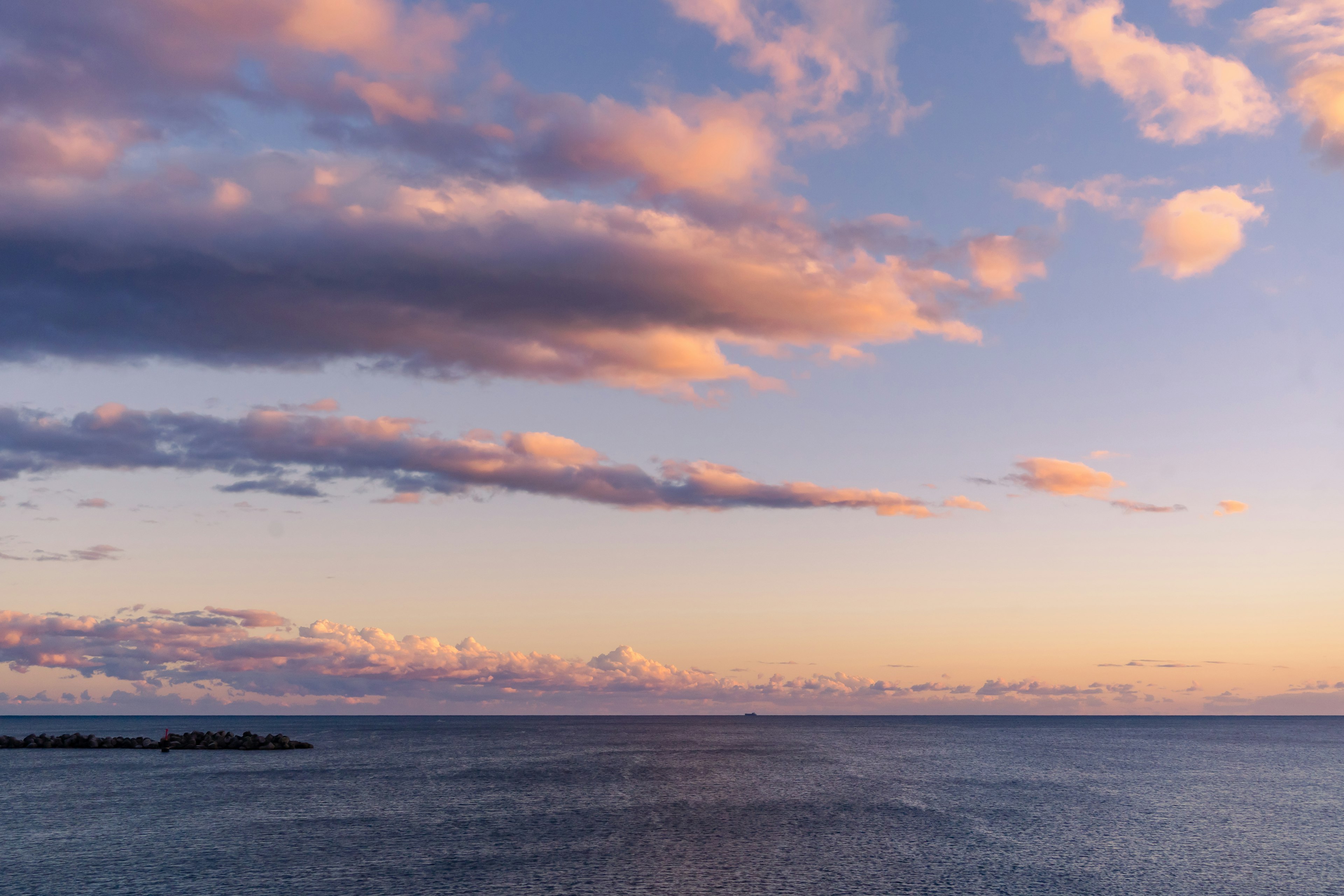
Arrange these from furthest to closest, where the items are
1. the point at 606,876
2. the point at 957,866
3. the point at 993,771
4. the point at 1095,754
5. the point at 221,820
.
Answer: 1. the point at 1095,754
2. the point at 993,771
3. the point at 221,820
4. the point at 957,866
5. the point at 606,876

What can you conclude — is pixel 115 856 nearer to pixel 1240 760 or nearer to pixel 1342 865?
pixel 1342 865

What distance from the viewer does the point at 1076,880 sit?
6284 centimetres

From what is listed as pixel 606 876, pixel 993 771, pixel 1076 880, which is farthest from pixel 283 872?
pixel 993 771

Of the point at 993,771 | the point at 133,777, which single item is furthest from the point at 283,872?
A: the point at 993,771

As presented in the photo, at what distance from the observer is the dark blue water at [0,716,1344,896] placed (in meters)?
61.2

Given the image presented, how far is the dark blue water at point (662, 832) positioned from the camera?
61.2m

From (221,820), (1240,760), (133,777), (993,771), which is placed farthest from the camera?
(1240,760)

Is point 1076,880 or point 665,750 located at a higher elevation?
point 1076,880

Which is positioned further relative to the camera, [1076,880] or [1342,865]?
[1342,865]

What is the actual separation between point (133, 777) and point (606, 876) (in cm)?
9747

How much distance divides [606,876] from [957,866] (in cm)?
2464

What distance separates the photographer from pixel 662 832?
79.2 metres

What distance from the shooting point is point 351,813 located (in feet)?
296

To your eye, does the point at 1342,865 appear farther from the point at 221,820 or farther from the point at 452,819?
the point at 221,820
